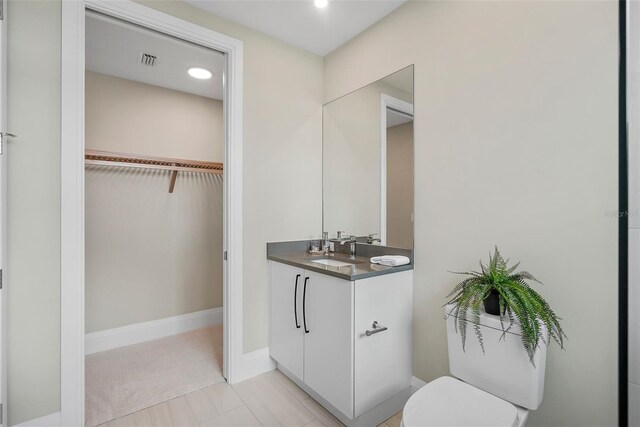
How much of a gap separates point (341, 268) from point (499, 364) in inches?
33.0

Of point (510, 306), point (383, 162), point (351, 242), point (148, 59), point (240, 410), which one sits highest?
point (148, 59)

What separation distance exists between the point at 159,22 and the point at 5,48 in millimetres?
764

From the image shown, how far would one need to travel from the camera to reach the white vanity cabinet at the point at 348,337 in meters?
1.60

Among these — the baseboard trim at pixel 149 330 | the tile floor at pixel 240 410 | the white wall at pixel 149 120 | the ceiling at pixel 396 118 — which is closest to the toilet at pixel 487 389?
the tile floor at pixel 240 410

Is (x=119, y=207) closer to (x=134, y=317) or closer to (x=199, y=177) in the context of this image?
(x=199, y=177)

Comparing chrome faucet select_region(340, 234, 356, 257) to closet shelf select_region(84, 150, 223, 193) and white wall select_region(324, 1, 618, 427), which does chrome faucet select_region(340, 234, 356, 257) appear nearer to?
white wall select_region(324, 1, 618, 427)

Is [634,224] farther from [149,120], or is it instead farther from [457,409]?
[149,120]

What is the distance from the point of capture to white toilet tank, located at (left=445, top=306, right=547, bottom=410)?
1.21m

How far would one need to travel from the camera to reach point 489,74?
1558 millimetres

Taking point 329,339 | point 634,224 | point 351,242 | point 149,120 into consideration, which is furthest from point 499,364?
point 149,120

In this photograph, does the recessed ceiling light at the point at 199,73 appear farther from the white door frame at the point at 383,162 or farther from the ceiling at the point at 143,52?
the white door frame at the point at 383,162

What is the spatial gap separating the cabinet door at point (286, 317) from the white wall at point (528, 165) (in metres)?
0.74

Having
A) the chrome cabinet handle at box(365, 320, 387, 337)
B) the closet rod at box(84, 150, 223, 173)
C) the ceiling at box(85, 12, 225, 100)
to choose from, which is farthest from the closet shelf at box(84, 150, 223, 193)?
the chrome cabinet handle at box(365, 320, 387, 337)

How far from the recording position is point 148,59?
2.43 meters
